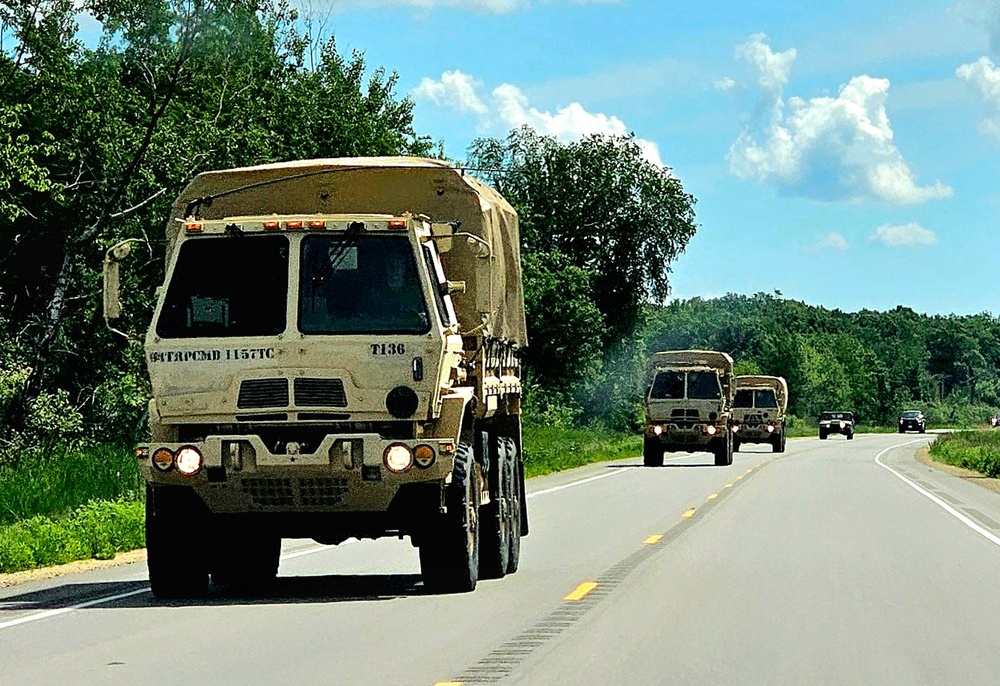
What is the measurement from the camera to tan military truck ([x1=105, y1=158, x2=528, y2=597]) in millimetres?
13156

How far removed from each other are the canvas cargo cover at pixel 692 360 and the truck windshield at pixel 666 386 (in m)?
0.36

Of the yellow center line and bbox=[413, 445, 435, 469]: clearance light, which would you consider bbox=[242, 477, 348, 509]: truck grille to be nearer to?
bbox=[413, 445, 435, 469]: clearance light

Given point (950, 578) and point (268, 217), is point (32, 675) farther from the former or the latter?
point (950, 578)

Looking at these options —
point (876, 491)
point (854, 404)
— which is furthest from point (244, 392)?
point (854, 404)

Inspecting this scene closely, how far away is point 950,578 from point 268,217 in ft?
22.2

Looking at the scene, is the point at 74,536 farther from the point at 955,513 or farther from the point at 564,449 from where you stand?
the point at 564,449

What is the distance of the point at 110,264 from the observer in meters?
13.4

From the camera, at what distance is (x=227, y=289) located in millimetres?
13469

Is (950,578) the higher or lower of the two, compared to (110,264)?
lower

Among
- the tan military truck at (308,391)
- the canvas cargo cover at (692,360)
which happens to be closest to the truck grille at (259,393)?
the tan military truck at (308,391)

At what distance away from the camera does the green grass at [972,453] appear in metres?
45.4

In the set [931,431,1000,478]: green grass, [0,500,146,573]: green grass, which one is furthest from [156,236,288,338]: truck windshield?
[931,431,1000,478]: green grass

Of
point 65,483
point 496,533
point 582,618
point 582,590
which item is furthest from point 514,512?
point 65,483

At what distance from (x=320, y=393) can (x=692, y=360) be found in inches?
1336
